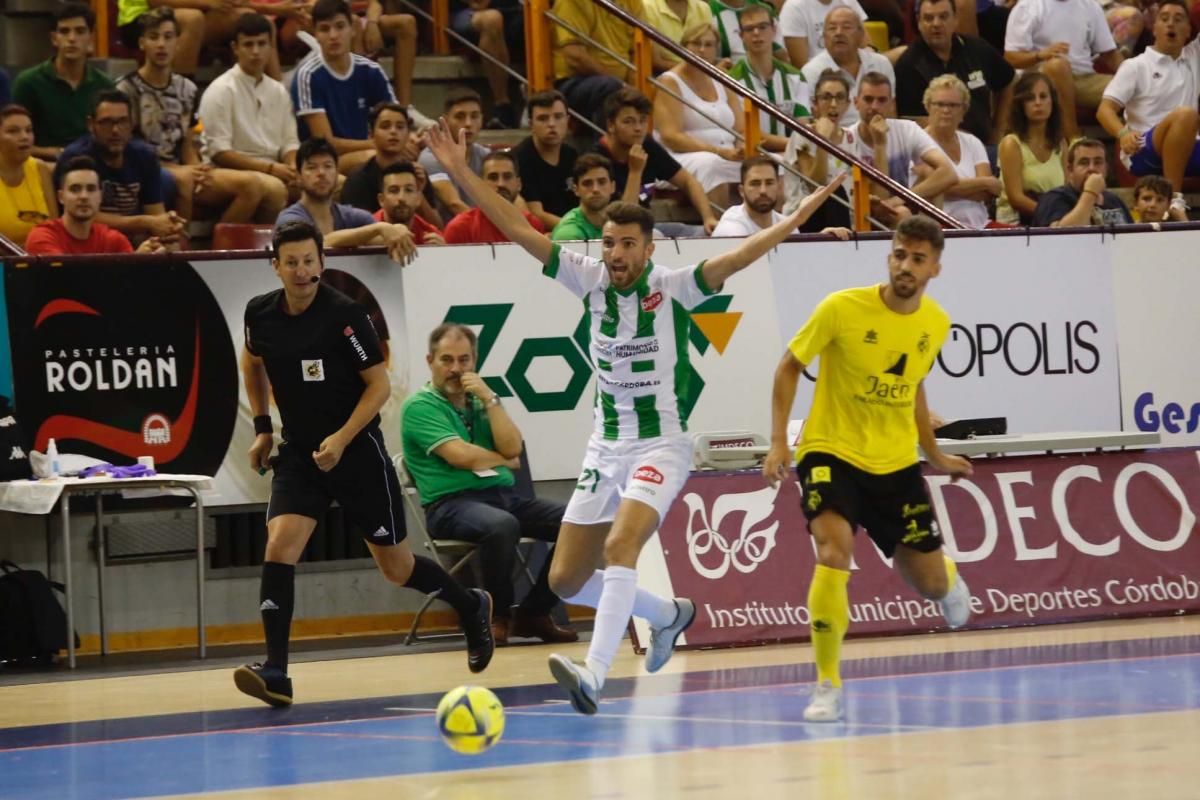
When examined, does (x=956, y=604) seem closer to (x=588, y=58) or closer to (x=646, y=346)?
(x=646, y=346)

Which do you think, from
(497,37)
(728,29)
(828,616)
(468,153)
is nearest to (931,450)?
(828,616)

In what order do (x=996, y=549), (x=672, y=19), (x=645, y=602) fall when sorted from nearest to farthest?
(x=645, y=602)
(x=996, y=549)
(x=672, y=19)

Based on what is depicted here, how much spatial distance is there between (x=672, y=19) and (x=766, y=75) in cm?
122

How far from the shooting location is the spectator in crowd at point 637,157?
14406 mm

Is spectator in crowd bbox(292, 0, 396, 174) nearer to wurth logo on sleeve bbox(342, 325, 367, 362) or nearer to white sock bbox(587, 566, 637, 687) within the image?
wurth logo on sleeve bbox(342, 325, 367, 362)

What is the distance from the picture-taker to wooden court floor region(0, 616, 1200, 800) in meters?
7.08

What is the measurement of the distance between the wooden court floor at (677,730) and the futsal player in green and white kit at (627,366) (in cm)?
79

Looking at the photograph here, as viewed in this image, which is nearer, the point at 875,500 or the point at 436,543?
the point at 875,500

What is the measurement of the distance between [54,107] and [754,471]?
563 centimetres

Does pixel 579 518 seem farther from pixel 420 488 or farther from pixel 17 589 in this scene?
pixel 17 589

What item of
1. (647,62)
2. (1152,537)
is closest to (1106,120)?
(647,62)

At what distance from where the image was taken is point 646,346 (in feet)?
30.7

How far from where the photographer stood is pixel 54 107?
46.4ft

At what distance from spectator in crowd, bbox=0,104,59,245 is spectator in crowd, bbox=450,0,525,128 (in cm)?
430
